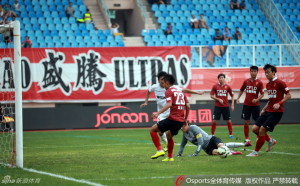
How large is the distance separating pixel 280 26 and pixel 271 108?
24.5 meters

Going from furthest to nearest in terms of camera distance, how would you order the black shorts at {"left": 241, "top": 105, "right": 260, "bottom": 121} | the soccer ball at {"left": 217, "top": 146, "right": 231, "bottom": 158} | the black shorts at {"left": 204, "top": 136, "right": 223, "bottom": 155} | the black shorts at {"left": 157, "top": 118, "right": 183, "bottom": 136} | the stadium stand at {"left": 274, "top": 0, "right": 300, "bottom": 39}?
the stadium stand at {"left": 274, "top": 0, "right": 300, "bottom": 39} → the black shorts at {"left": 241, "top": 105, "right": 260, "bottom": 121} → the black shorts at {"left": 204, "top": 136, "right": 223, "bottom": 155} → the soccer ball at {"left": 217, "top": 146, "right": 231, "bottom": 158} → the black shorts at {"left": 157, "top": 118, "right": 183, "bottom": 136}

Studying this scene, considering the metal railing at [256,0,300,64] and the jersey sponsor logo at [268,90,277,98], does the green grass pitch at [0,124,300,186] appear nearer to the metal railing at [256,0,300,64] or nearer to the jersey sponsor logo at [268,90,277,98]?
the jersey sponsor logo at [268,90,277,98]

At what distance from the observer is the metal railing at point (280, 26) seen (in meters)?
34.7

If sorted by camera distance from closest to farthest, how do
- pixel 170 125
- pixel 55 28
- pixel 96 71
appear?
1. pixel 170 125
2. pixel 96 71
3. pixel 55 28

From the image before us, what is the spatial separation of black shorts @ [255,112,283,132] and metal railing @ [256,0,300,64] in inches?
777

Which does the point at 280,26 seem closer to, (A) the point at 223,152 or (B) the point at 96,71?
(B) the point at 96,71

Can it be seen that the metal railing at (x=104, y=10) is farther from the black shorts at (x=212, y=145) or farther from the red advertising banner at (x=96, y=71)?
the black shorts at (x=212, y=145)

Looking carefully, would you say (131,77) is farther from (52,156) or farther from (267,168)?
(267,168)

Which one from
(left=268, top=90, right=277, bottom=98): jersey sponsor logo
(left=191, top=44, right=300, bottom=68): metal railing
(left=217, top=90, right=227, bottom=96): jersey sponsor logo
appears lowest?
(left=217, top=90, right=227, bottom=96): jersey sponsor logo

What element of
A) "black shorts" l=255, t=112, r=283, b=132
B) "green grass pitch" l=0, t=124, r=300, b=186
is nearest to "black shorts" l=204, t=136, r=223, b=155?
"green grass pitch" l=0, t=124, r=300, b=186

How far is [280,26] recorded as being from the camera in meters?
39.1

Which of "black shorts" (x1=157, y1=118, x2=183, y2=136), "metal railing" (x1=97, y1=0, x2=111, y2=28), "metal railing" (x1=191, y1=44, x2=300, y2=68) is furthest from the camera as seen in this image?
"metal railing" (x1=97, y1=0, x2=111, y2=28)

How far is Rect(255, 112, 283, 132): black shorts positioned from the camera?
1537 cm

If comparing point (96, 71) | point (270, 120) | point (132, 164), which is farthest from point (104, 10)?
point (132, 164)
